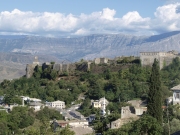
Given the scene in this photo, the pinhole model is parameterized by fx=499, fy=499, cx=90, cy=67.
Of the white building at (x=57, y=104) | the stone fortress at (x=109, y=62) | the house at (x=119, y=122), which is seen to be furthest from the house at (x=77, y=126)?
the stone fortress at (x=109, y=62)

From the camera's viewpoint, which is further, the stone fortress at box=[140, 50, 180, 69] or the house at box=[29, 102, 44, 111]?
the stone fortress at box=[140, 50, 180, 69]

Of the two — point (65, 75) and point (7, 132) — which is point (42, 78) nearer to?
point (65, 75)

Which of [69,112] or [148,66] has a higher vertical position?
[148,66]

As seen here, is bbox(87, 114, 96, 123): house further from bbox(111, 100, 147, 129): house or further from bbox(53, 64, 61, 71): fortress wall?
bbox(53, 64, 61, 71): fortress wall

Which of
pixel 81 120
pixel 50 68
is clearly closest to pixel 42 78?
pixel 50 68

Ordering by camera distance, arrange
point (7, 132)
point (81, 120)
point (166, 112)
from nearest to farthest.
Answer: point (166, 112), point (7, 132), point (81, 120)

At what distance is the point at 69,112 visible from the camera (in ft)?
Answer: 175

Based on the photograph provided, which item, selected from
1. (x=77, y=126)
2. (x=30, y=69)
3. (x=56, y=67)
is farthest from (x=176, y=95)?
(x=30, y=69)

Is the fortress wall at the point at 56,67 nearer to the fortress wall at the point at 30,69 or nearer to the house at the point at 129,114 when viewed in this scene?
the fortress wall at the point at 30,69

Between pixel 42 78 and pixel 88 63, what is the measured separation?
6217 millimetres

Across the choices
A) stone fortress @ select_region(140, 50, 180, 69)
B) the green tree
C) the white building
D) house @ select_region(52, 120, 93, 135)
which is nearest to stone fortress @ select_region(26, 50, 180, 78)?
stone fortress @ select_region(140, 50, 180, 69)

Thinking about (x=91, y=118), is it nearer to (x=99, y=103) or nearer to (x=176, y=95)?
(x=99, y=103)

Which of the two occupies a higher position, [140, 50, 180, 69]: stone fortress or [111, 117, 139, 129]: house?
[140, 50, 180, 69]: stone fortress

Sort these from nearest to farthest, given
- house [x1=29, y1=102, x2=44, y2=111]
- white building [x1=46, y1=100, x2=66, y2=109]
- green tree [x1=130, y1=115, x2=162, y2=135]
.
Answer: green tree [x1=130, y1=115, x2=162, y2=135], house [x1=29, y1=102, x2=44, y2=111], white building [x1=46, y1=100, x2=66, y2=109]
